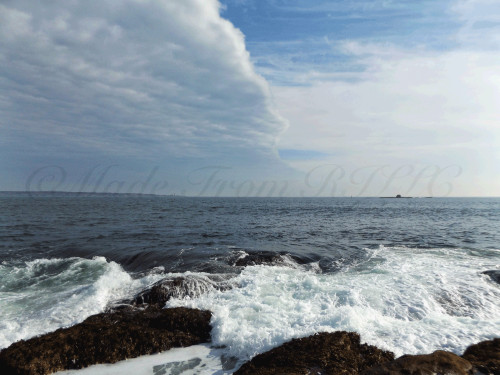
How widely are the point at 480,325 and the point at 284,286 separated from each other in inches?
200

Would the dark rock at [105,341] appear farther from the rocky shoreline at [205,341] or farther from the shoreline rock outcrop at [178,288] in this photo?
the shoreline rock outcrop at [178,288]

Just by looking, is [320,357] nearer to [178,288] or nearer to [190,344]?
[190,344]

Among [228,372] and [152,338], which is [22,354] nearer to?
[152,338]

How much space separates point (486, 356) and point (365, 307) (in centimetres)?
319

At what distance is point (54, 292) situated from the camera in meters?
9.66

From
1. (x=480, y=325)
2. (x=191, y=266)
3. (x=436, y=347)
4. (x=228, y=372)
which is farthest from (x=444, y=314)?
(x=191, y=266)

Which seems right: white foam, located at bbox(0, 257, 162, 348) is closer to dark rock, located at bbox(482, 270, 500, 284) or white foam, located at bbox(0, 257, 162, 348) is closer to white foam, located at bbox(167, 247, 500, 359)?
white foam, located at bbox(167, 247, 500, 359)

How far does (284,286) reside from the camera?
973 centimetres

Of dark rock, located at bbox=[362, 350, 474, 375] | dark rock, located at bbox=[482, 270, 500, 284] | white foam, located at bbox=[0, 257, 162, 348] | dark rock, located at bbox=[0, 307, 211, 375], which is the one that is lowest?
white foam, located at bbox=[0, 257, 162, 348]

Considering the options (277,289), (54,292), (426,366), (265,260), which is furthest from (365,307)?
(54,292)

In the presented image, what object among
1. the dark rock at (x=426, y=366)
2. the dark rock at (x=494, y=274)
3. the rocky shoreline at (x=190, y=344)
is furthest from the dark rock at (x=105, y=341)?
the dark rock at (x=494, y=274)

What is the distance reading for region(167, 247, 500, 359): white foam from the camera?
6238mm

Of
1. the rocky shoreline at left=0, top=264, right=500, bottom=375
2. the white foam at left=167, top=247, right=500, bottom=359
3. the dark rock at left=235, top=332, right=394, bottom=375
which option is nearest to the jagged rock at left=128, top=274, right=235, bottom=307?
the white foam at left=167, top=247, right=500, bottom=359

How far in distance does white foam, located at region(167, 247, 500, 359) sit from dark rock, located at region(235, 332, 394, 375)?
0.44 m
